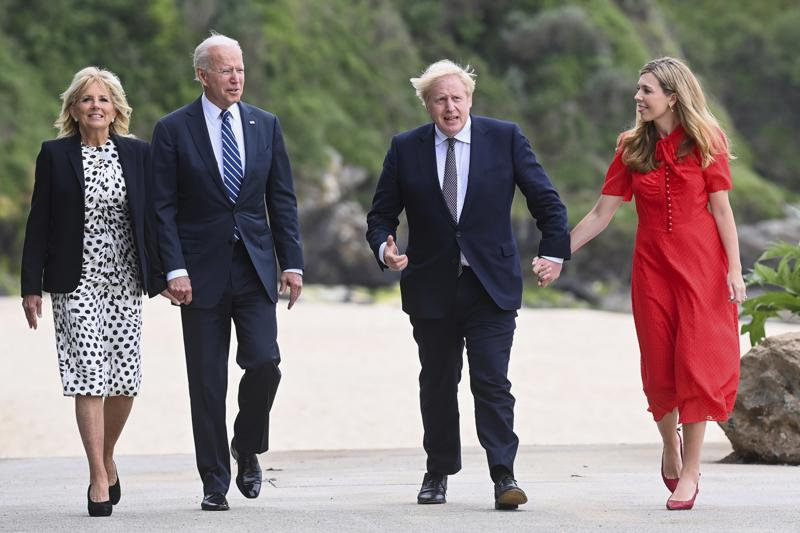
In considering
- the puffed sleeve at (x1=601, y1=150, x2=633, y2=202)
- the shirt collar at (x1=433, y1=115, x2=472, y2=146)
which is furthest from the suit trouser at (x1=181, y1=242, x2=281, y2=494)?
the puffed sleeve at (x1=601, y1=150, x2=633, y2=202)

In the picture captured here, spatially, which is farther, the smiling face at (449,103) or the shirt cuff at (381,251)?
the shirt cuff at (381,251)

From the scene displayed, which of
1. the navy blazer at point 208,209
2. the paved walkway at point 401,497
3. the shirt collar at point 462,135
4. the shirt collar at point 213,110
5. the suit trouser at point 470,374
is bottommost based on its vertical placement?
the paved walkway at point 401,497

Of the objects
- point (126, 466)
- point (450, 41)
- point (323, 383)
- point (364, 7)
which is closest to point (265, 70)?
point (364, 7)

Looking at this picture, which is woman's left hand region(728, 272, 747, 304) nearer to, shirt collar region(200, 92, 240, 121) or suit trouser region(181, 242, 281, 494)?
suit trouser region(181, 242, 281, 494)

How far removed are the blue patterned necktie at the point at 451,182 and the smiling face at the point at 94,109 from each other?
1.49m

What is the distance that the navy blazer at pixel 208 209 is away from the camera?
21.8 ft

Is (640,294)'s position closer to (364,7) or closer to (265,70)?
(265,70)

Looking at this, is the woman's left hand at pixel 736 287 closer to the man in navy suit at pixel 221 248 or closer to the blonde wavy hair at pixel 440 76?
the blonde wavy hair at pixel 440 76

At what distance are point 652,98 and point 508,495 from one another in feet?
6.01

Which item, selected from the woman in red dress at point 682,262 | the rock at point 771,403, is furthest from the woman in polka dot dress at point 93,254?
the rock at point 771,403

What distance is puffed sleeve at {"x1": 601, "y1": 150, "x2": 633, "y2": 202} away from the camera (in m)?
6.99

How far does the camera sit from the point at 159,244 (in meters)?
6.64

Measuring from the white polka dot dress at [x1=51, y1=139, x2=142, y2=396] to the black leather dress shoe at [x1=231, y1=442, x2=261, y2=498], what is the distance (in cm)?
56

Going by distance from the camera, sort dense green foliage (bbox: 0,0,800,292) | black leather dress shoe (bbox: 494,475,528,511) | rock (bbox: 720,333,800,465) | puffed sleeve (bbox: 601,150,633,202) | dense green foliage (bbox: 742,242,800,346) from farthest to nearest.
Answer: dense green foliage (bbox: 0,0,800,292) → dense green foliage (bbox: 742,242,800,346) → rock (bbox: 720,333,800,465) → puffed sleeve (bbox: 601,150,633,202) → black leather dress shoe (bbox: 494,475,528,511)
